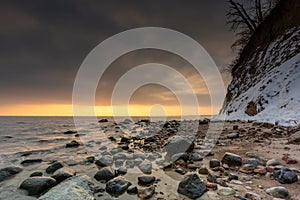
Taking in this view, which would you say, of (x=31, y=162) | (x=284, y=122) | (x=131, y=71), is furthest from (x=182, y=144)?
(x=131, y=71)

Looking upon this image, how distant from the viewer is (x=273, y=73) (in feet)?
41.2

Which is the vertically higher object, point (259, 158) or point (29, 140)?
point (259, 158)

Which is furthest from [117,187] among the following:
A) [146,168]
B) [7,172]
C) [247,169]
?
[7,172]

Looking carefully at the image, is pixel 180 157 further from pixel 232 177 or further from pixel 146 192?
pixel 146 192

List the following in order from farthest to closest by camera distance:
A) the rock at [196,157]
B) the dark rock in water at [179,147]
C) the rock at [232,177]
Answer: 1. the dark rock in water at [179,147]
2. the rock at [196,157]
3. the rock at [232,177]

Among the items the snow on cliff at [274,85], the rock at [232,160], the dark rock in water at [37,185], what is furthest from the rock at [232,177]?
the snow on cliff at [274,85]

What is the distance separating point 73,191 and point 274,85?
12376 mm

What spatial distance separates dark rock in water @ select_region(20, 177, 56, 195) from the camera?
3.88 m

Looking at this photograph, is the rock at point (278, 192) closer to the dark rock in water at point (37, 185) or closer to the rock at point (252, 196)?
the rock at point (252, 196)

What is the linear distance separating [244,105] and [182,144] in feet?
32.6

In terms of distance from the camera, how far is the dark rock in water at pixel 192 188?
129 inches

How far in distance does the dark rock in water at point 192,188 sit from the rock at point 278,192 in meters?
1.00

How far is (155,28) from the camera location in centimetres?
1273

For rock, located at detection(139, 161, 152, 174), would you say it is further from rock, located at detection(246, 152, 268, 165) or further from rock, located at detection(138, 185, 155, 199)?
rock, located at detection(246, 152, 268, 165)
